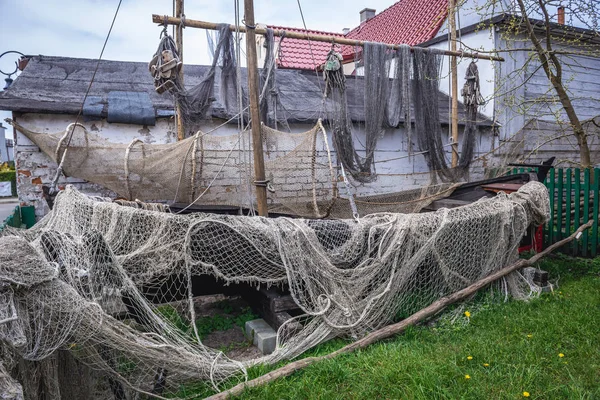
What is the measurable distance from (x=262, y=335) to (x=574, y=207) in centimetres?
528

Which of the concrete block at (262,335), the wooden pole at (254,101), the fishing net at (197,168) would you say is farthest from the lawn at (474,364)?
the fishing net at (197,168)

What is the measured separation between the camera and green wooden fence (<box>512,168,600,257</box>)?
5887mm

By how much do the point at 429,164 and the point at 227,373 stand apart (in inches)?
228


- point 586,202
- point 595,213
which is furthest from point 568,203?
point 595,213

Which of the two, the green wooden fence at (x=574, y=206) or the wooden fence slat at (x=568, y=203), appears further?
the wooden fence slat at (x=568, y=203)

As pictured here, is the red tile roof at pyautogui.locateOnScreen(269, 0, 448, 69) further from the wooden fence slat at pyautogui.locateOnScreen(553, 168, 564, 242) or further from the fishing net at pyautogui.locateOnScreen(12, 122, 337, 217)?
the wooden fence slat at pyautogui.locateOnScreen(553, 168, 564, 242)

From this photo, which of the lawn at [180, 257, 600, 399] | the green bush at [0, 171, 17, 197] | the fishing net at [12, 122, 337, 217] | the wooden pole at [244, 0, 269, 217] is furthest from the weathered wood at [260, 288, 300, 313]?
the green bush at [0, 171, 17, 197]

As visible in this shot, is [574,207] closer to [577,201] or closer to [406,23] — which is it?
[577,201]

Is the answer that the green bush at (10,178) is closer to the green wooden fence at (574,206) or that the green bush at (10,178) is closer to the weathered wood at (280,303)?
the weathered wood at (280,303)

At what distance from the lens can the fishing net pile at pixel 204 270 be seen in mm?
2240

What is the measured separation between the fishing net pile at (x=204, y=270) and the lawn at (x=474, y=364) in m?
0.29

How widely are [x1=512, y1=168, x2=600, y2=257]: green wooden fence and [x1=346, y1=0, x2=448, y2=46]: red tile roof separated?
5.82m

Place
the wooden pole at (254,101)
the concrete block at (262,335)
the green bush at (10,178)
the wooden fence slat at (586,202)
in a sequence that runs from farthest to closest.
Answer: the green bush at (10,178)
the wooden fence slat at (586,202)
the wooden pole at (254,101)
the concrete block at (262,335)

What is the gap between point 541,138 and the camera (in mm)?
9617
